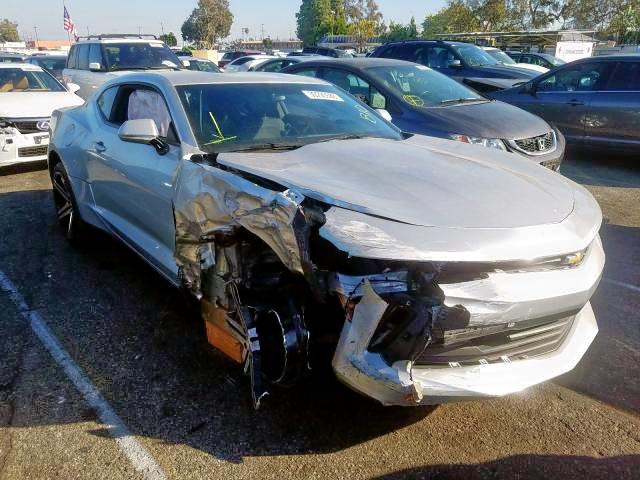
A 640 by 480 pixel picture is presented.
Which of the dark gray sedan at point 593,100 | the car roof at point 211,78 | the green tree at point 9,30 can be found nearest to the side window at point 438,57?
the dark gray sedan at point 593,100

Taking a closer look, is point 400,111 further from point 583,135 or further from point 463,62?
point 463,62

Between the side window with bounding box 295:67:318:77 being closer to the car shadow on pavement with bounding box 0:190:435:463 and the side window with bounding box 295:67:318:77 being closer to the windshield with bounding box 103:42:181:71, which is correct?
the car shadow on pavement with bounding box 0:190:435:463

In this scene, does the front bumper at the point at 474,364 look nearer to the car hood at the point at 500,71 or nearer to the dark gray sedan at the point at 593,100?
the dark gray sedan at the point at 593,100

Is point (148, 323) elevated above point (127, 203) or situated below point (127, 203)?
below

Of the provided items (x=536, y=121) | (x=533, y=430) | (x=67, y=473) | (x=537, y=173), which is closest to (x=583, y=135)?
(x=536, y=121)

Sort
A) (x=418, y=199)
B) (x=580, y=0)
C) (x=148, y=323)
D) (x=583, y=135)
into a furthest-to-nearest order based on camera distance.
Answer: (x=580, y=0)
(x=583, y=135)
(x=148, y=323)
(x=418, y=199)

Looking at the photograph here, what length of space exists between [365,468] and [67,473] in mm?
1249

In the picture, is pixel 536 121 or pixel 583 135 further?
pixel 583 135

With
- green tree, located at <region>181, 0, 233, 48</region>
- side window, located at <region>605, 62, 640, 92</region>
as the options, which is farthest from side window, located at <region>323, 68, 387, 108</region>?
green tree, located at <region>181, 0, 233, 48</region>

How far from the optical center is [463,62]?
11.3 metres

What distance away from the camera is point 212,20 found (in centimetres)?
7738

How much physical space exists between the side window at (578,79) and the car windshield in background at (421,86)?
241 centimetres

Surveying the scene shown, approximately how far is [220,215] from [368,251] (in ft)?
2.72

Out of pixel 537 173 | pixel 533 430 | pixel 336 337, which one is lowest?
pixel 533 430
